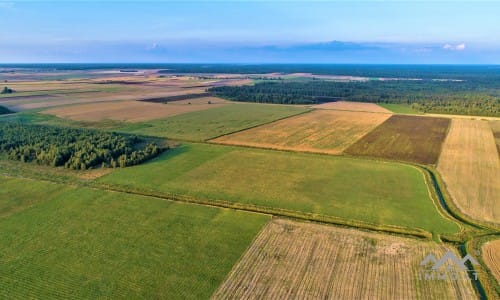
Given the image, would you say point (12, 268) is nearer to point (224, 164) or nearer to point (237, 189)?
point (237, 189)

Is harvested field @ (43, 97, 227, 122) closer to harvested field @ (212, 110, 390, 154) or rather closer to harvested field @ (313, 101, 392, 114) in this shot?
harvested field @ (212, 110, 390, 154)

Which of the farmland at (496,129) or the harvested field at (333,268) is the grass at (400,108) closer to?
the farmland at (496,129)

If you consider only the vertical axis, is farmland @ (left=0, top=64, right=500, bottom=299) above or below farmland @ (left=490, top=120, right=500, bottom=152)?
below

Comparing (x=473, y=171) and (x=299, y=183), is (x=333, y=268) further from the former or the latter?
(x=473, y=171)

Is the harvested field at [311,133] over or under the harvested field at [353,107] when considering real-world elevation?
under

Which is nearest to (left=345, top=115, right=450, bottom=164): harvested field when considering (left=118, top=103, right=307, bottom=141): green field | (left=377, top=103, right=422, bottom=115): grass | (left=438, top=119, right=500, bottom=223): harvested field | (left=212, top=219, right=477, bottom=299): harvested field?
(left=438, top=119, right=500, bottom=223): harvested field

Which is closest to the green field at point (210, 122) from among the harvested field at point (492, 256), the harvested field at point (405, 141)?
the harvested field at point (405, 141)
